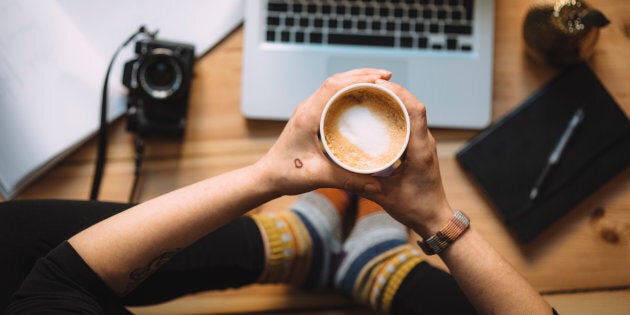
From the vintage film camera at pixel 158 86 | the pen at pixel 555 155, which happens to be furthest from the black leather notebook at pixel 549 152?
the vintage film camera at pixel 158 86

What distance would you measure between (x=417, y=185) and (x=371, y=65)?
281 millimetres

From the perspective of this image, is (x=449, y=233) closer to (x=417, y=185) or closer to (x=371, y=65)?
(x=417, y=185)

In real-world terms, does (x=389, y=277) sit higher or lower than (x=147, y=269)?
lower

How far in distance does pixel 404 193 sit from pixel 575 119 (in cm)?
39

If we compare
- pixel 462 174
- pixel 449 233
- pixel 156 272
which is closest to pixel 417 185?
pixel 449 233

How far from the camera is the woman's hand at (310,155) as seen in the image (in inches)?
23.6

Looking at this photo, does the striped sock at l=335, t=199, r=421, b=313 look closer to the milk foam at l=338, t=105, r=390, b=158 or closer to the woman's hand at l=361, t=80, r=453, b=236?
the woman's hand at l=361, t=80, r=453, b=236

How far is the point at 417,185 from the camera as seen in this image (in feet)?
2.07

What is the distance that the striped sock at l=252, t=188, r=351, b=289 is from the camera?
858 millimetres

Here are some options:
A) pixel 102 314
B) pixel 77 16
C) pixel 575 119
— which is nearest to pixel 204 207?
pixel 102 314

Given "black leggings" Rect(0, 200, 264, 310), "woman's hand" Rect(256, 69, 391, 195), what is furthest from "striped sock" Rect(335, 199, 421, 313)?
"woman's hand" Rect(256, 69, 391, 195)

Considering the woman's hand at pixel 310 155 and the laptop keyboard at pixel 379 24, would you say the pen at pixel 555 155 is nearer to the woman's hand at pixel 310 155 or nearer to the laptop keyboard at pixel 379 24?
the laptop keyboard at pixel 379 24

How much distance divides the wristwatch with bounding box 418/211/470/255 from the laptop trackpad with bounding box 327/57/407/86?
27 cm

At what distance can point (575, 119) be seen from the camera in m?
0.85
